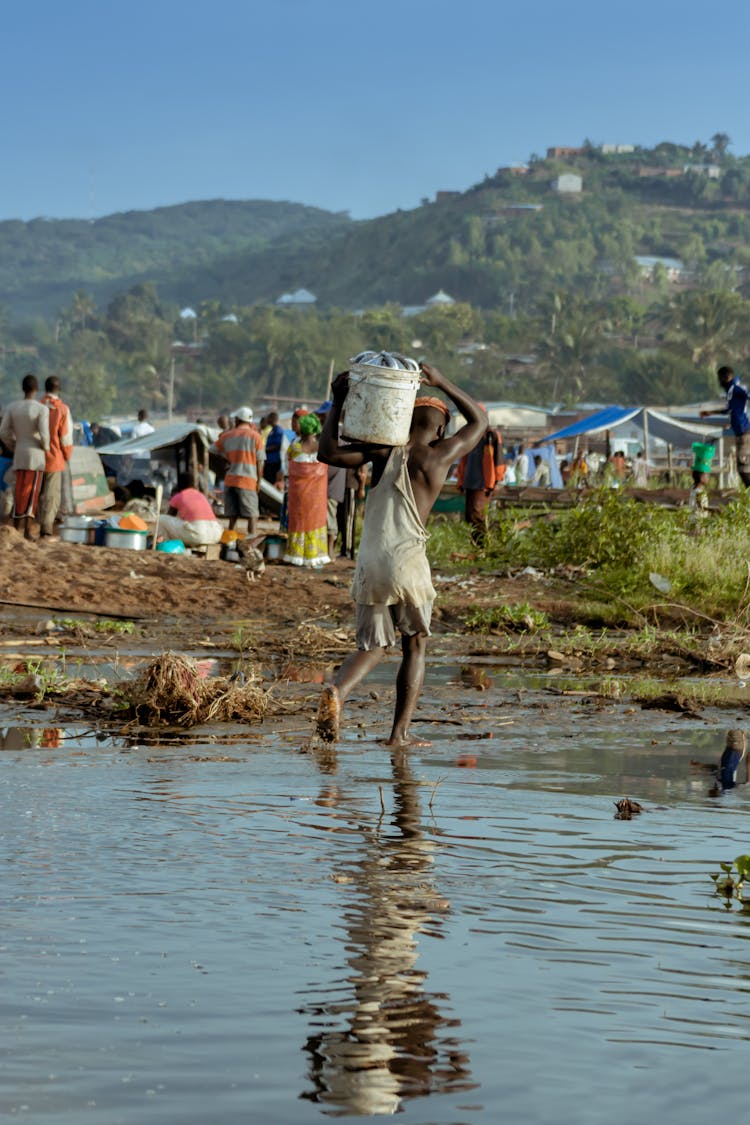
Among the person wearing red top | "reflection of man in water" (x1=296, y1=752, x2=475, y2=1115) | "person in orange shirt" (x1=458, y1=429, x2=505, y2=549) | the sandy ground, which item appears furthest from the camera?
"person in orange shirt" (x1=458, y1=429, x2=505, y2=549)

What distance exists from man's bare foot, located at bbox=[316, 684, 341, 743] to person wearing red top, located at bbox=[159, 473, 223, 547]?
416 inches

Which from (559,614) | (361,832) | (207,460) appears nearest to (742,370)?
(207,460)

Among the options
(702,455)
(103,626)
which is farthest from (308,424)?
(702,455)

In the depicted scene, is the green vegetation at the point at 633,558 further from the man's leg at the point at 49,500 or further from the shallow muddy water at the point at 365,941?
the shallow muddy water at the point at 365,941

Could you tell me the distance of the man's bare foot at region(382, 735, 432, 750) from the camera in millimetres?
7023

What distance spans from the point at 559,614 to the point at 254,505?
22.7 ft

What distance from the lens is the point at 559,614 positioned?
42.5 ft

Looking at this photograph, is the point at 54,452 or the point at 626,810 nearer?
the point at 626,810

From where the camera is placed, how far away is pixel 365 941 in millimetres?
3846

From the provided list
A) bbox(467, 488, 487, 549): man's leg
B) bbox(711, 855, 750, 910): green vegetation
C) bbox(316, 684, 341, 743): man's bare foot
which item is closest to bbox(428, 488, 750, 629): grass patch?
bbox(467, 488, 487, 549): man's leg

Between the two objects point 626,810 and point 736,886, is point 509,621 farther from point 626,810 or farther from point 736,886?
point 736,886

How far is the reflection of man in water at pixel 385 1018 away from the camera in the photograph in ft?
9.50

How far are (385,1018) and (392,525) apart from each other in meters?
3.71

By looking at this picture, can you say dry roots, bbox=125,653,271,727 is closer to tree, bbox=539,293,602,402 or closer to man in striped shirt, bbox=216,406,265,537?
man in striped shirt, bbox=216,406,265,537
